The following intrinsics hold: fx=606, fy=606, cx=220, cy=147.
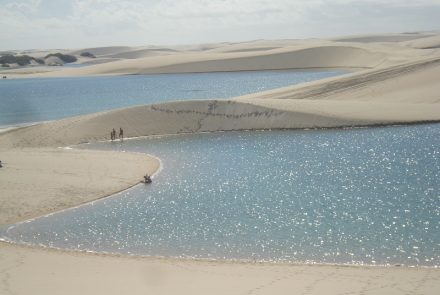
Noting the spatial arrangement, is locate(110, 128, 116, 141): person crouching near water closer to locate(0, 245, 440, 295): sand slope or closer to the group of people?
the group of people

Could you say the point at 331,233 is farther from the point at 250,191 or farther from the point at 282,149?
the point at 282,149

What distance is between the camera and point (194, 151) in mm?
23469

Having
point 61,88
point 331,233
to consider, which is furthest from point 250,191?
point 61,88

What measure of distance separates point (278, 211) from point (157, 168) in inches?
284

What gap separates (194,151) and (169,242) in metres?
11.1

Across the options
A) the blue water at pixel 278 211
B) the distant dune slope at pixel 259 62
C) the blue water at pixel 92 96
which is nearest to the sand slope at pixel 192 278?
the blue water at pixel 278 211

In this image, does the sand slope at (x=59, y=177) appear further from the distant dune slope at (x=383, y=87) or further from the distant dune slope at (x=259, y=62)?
the distant dune slope at (x=259, y=62)

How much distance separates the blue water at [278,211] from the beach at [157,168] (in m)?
0.77

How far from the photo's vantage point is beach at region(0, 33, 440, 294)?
938 centimetres

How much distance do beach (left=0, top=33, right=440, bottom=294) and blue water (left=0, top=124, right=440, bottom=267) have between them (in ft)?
2.53

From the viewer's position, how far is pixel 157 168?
20.3 m

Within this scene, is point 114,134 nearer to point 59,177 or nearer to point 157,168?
point 157,168

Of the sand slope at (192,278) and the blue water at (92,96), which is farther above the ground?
the sand slope at (192,278)

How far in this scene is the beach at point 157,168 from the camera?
938 cm
